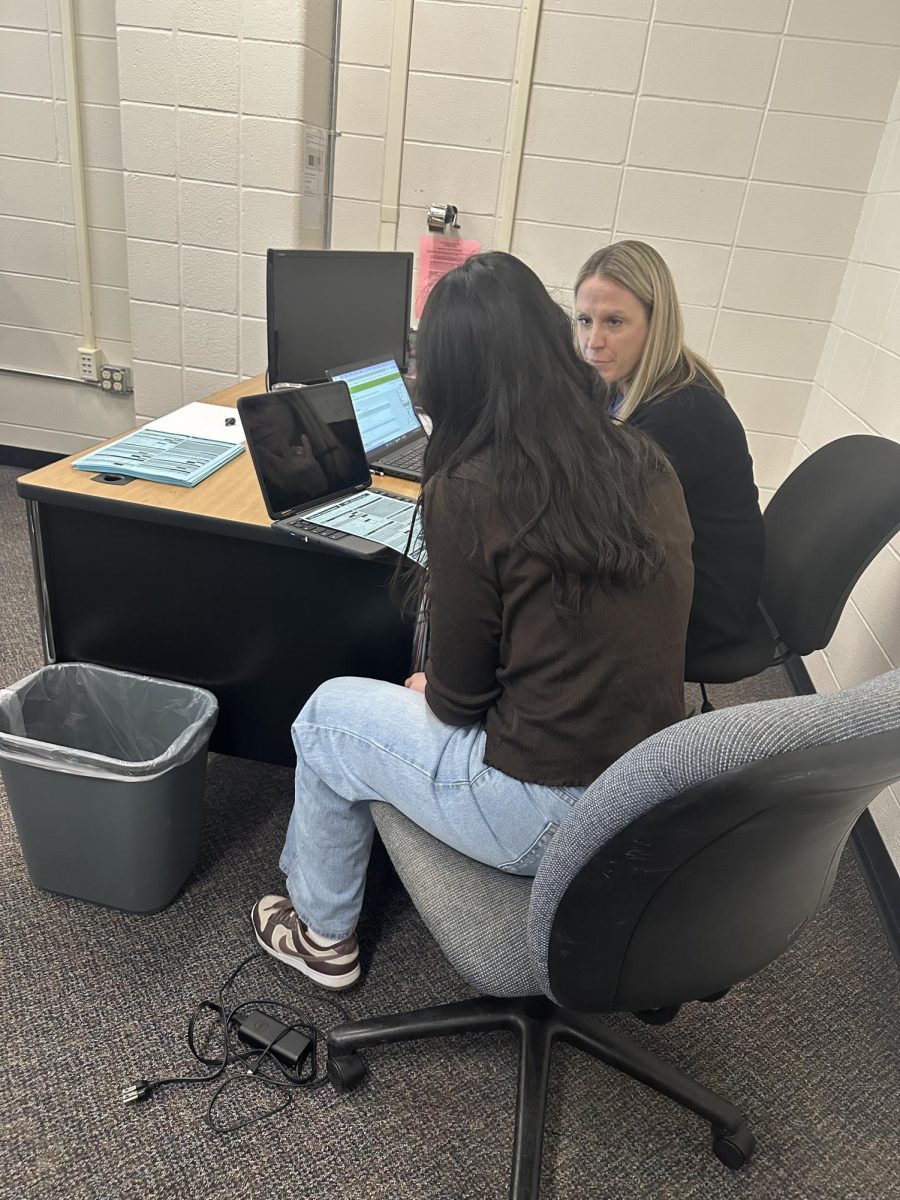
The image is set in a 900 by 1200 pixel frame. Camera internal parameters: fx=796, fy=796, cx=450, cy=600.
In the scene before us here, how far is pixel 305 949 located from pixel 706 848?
851 mm

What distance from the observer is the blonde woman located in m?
1.48

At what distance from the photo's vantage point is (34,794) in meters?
1.33

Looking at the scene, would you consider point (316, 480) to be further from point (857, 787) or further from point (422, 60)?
point (422, 60)

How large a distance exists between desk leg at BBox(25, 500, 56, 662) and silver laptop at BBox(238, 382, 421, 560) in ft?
1.46

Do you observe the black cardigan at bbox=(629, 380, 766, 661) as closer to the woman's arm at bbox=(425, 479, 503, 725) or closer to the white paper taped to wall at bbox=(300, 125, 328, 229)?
the woman's arm at bbox=(425, 479, 503, 725)

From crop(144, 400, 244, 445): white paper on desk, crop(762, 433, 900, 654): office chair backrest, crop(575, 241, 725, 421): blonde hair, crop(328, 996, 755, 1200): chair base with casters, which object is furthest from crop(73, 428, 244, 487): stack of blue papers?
crop(762, 433, 900, 654): office chair backrest

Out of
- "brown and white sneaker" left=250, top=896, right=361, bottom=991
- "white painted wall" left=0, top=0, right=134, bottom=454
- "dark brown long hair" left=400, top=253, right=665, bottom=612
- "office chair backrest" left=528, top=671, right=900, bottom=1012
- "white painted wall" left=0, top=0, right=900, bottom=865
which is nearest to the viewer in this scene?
"office chair backrest" left=528, top=671, right=900, bottom=1012

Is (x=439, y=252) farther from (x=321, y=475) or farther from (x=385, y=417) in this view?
(x=321, y=475)

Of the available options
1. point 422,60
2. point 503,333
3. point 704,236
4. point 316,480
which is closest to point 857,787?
point 503,333

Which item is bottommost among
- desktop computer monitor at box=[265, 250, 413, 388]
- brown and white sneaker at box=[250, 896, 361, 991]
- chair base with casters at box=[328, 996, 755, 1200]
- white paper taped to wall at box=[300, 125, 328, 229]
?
brown and white sneaker at box=[250, 896, 361, 991]

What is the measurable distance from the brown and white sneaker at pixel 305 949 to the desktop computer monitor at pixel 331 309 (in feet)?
4.17

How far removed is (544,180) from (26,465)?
2.38m

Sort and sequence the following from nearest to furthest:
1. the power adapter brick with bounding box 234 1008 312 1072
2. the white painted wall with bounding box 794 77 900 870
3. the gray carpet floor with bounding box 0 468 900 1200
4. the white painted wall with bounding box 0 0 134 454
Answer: the gray carpet floor with bounding box 0 468 900 1200 < the power adapter brick with bounding box 234 1008 312 1072 < the white painted wall with bounding box 794 77 900 870 < the white painted wall with bounding box 0 0 134 454

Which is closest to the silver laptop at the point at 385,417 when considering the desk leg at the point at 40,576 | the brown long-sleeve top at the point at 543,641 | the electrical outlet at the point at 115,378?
the desk leg at the point at 40,576
